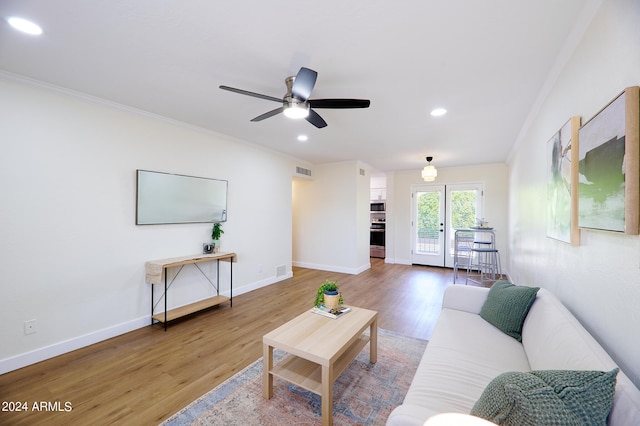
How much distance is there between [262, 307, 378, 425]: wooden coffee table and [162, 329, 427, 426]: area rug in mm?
140

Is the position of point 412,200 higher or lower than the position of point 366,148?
lower

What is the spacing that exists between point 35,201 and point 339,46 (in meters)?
3.02

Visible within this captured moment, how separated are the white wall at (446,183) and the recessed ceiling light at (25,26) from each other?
666 cm

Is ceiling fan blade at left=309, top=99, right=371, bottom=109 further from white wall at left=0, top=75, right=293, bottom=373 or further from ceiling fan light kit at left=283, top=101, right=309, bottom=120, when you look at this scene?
white wall at left=0, top=75, right=293, bottom=373

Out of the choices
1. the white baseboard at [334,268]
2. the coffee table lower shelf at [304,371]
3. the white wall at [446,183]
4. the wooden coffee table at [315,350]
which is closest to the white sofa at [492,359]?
the wooden coffee table at [315,350]

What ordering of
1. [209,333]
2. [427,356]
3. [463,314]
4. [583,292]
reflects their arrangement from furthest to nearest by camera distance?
[209,333] < [463,314] < [427,356] < [583,292]

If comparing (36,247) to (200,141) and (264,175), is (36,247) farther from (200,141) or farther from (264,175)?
(264,175)

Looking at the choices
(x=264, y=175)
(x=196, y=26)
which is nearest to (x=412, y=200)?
(x=264, y=175)

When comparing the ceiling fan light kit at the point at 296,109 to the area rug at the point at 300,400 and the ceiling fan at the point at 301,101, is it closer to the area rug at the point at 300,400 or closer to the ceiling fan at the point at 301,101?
the ceiling fan at the point at 301,101

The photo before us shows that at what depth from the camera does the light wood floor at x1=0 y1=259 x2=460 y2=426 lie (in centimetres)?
181

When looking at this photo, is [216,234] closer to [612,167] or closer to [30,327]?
[30,327]

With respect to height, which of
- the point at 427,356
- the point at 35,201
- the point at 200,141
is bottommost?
the point at 427,356

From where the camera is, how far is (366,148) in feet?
15.6

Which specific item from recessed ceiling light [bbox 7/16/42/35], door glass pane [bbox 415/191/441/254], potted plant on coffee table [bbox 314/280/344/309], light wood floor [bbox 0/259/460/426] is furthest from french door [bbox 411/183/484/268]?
recessed ceiling light [bbox 7/16/42/35]
